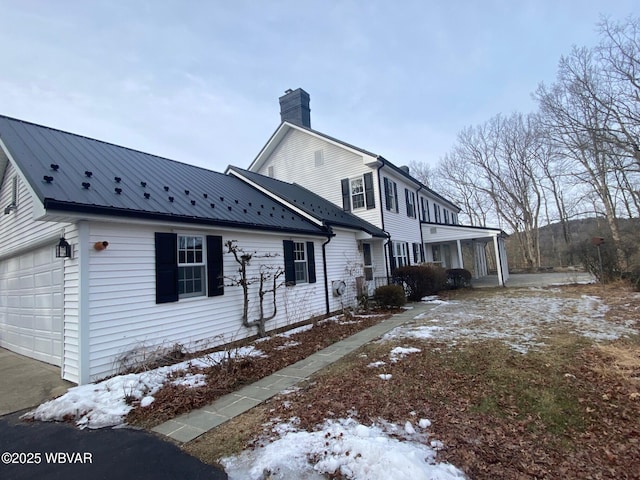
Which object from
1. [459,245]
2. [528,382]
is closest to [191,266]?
[528,382]

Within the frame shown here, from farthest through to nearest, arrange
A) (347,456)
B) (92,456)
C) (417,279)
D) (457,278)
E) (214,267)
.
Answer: (457,278)
(417,279)
(214,267)
(92,456)
(347,456)

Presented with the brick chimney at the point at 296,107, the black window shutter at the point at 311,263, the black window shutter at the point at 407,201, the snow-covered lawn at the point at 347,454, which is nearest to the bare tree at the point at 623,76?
the black window shutter at the point at 407,201

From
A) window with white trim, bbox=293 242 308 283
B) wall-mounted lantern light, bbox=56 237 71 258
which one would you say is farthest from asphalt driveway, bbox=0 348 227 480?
window with white trim, bbox=293 242 308 283

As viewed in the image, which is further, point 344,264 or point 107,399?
point 344,264

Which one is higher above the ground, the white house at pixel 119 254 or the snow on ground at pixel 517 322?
the white house at pixel 119 254

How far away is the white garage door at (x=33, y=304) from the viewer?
5901 millimetres

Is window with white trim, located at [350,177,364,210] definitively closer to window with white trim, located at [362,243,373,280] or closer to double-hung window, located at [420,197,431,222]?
window with white trim, located at [362,243,373,280]

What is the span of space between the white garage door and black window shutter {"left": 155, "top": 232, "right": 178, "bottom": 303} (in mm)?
1722

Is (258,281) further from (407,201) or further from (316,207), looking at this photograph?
(407,201)

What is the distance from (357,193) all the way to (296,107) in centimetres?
591

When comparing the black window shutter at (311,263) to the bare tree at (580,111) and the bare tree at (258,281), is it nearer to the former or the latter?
the bare tree at (258,281)

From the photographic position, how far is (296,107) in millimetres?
16109

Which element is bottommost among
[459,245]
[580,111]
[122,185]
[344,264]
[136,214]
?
[344,264]

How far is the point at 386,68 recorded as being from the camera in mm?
12625
